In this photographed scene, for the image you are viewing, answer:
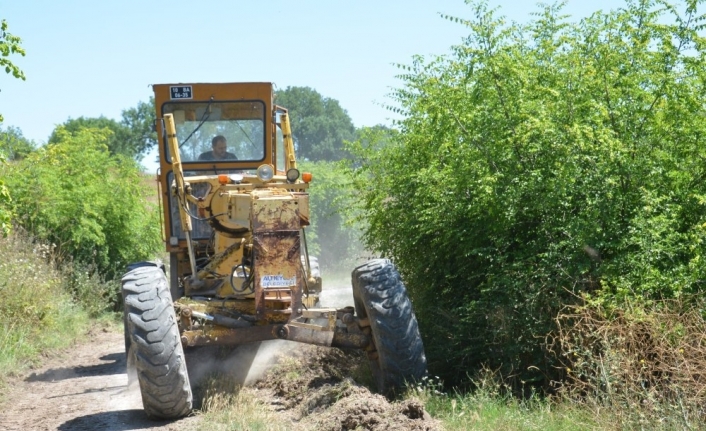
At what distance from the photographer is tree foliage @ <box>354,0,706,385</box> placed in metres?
8.36

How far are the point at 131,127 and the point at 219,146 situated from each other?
43388 mm

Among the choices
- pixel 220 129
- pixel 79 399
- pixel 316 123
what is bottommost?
pixel 79 399

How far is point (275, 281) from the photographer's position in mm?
8711

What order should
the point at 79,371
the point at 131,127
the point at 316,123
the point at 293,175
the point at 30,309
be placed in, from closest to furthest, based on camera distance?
the point at 293,175 → the point at 79,371 → the point at 30,309 → the point at 131,127 → the point at 316,123

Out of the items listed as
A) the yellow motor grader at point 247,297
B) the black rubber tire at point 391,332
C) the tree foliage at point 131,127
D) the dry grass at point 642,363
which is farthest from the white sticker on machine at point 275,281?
the tree foliage at point 131,127

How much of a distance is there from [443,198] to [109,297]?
8.84m

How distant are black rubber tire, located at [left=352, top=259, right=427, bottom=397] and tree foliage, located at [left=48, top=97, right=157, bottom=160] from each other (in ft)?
136

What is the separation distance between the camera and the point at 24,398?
10141mm

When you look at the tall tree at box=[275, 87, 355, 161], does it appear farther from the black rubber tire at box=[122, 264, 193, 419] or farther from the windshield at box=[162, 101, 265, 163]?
the black rubber tire at box=[122, 264, 193, 419]

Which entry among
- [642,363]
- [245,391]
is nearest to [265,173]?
[245,391]

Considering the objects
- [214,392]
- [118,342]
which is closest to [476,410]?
[214,392]

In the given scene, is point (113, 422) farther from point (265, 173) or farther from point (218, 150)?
point (218, 150)

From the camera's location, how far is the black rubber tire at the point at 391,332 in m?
8.78

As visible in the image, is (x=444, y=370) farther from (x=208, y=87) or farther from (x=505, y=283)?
(x=208, y=87)
